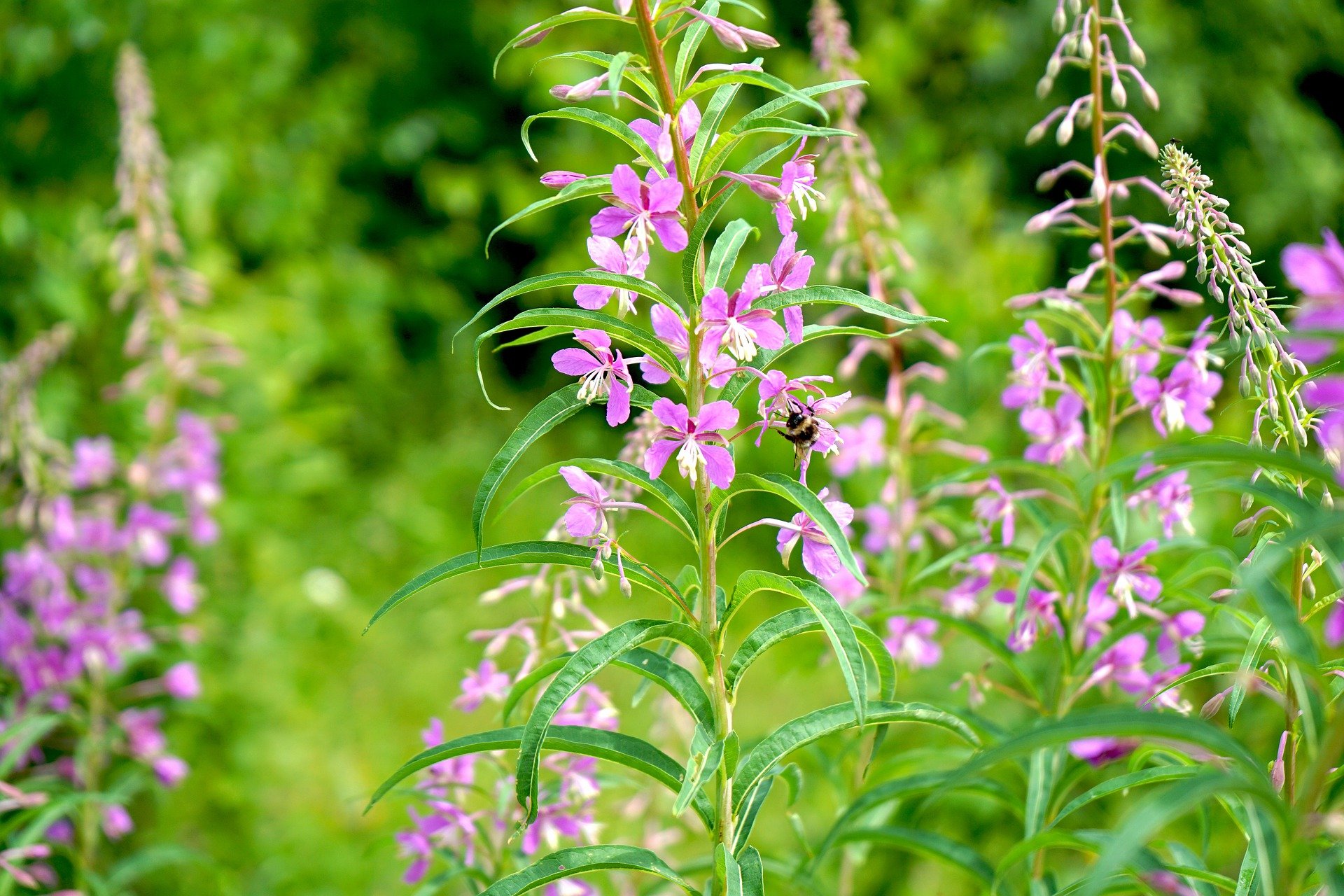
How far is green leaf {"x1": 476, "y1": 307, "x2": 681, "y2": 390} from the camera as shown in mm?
959

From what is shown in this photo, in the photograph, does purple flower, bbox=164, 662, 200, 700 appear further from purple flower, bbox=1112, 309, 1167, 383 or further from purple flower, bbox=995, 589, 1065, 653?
purple flower, bbox=1112, 309, 1167, 383

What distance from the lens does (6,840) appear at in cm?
198

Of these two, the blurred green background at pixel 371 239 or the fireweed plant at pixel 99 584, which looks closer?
the fireweed plant at pixel 99 584

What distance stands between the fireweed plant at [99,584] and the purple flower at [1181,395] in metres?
1.66

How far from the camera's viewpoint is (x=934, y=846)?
139 cm

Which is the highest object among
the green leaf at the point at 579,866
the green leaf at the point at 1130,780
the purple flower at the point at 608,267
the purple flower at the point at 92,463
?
the purple flower at the point at 92,463

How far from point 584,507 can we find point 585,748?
25 cm

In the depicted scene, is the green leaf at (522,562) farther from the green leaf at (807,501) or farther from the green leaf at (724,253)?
the green leaf at (724,253)

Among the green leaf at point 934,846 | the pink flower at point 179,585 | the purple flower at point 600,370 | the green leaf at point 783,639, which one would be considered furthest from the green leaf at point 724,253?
the pink flower at point 179,585

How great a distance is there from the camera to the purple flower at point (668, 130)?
1.00m

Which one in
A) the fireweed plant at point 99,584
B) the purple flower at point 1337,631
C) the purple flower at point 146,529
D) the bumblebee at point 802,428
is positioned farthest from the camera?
the purple flower at point 146,529

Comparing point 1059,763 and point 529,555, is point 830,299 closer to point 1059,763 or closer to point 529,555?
point 529,555

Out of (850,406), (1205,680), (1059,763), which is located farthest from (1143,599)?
(1205,680)

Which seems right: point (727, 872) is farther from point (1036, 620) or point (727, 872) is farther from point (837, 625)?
point (1036, 620)
